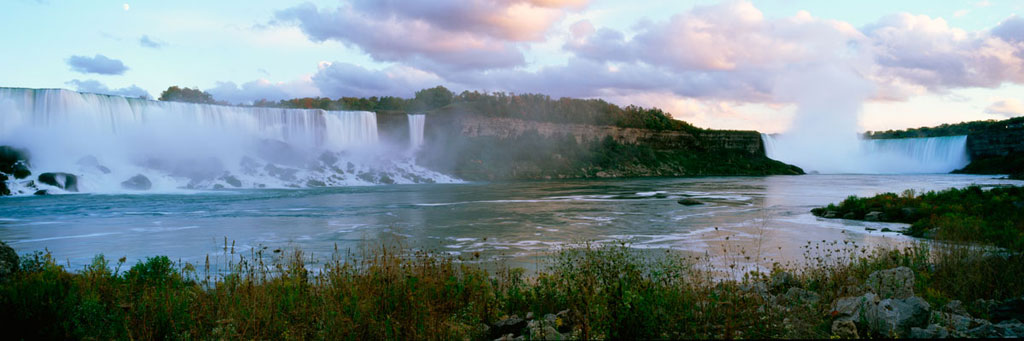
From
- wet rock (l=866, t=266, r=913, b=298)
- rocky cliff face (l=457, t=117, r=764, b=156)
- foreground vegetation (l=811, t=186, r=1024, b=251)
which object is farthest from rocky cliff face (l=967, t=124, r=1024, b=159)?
wet rock (l=866, t=266, r=913, b=298)

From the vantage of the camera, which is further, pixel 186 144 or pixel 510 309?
pixel 186 144

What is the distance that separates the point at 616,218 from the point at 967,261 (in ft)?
51.3

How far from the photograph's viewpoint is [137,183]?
1743 inches

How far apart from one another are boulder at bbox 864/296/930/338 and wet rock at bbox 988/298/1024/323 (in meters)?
1.59

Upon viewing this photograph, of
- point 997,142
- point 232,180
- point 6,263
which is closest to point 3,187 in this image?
point 232,180

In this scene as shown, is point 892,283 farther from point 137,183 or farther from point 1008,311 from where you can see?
point 137,183

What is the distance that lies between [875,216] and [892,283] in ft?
55.0

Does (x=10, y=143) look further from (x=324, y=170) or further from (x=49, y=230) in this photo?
(x=49, y=230)

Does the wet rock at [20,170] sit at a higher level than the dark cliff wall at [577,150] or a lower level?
lower

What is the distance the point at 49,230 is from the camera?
19.5 metres

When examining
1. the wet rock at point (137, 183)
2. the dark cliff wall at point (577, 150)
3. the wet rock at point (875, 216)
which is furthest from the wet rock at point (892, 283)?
the dark cliff wall at point (577, 150)

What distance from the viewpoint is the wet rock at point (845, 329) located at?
4539 millimetres

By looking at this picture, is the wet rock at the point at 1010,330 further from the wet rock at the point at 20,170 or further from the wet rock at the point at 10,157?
the wet rock at the point at 10,157

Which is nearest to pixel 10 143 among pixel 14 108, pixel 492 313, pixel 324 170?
pixel 14 108
